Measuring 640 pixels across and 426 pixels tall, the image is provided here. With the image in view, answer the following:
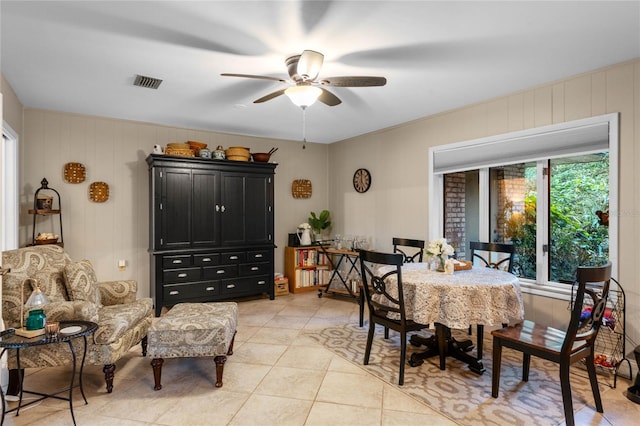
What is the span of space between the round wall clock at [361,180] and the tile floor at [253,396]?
109 inches

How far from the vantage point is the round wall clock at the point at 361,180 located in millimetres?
5457

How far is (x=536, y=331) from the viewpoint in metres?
2.50

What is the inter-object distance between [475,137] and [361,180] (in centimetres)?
197

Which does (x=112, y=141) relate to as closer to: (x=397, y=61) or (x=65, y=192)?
(x=65, y=192)

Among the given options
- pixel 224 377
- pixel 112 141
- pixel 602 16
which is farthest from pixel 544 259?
pixel 112 141

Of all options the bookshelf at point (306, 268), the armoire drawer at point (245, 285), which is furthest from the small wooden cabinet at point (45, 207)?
the bookshelf at point (306, 268)

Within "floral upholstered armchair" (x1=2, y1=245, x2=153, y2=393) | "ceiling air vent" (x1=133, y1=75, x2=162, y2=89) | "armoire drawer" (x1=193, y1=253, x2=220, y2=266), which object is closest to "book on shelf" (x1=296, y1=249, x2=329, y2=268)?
"armoire drawer" (x1=193, y1=253, x2=220, y2=266)

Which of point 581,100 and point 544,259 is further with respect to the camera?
point 544,259

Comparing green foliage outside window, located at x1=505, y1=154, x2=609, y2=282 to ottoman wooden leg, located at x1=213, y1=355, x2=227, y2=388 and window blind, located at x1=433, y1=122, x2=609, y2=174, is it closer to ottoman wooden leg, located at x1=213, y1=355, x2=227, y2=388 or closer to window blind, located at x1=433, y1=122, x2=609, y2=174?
window blind, located at x1=433, y1=122, x2=609, y2=174

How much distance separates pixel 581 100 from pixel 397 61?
5.53 ft

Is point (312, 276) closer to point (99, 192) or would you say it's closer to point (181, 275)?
point (181, 275)

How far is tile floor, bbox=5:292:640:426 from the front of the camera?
2.24 metres

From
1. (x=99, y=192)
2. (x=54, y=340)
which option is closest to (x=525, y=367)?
(x=54, y=340)

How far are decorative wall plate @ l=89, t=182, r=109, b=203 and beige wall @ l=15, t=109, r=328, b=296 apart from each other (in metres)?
0.06
